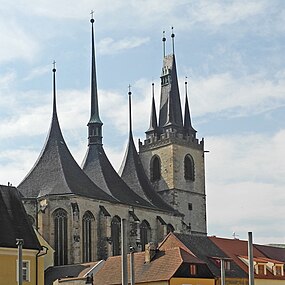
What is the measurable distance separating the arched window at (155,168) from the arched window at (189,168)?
2.76 m

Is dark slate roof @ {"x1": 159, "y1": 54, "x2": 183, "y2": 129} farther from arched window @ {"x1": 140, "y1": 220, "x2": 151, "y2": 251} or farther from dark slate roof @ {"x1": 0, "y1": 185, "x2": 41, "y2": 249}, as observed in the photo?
dark slate roof @ {"x1": 0, "y1": 185, "x2": 41, "y2": 249}

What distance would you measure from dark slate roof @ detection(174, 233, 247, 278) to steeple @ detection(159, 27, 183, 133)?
30.2 m

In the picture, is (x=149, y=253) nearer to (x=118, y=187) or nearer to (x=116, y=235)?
(x=116, y=235)

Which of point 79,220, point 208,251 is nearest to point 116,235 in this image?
point 79,220

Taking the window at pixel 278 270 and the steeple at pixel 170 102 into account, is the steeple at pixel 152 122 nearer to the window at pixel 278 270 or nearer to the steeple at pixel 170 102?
the steeple at pixel 170 102

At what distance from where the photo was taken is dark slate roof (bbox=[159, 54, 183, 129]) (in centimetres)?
8025

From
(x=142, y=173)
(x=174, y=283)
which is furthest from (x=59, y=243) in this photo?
(x=174, y=283)

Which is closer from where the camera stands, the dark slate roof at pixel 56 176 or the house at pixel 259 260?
the house at pixel 259 260

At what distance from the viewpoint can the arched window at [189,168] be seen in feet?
263

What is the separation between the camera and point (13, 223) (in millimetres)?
33469

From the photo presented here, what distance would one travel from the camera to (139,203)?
69.8 m

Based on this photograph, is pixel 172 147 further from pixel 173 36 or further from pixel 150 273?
pixel 150 273

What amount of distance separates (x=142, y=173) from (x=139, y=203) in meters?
7.99

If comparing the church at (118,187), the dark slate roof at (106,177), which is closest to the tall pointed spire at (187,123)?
the church at (118,187)
